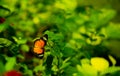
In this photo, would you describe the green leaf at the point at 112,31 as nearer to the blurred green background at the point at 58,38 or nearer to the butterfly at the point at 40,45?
the blurred green background at the point at 58,38

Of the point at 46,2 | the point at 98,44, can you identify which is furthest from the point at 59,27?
the point at 46,2

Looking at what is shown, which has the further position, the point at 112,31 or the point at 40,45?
the point at 112,31

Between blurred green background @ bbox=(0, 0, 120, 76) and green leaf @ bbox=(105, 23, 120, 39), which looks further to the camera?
green leaf @ bbox=(105, 23, 120, 39)

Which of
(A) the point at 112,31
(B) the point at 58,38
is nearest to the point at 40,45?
(B) the point at 58,38

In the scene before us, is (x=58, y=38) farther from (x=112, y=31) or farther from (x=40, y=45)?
(x=112, y=31)

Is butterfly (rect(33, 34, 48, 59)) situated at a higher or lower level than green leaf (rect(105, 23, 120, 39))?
lower

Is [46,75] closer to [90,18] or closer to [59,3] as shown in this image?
[59,3]

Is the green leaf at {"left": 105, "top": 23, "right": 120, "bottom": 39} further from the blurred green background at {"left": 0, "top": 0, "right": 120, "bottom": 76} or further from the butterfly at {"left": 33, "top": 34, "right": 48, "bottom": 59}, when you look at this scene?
the butterfly at {"left": 33, "top": 34, "right": 48, "bottom": 59}

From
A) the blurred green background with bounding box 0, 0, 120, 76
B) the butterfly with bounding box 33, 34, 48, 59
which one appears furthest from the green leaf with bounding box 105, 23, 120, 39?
the butterfly with bounding box 33, 34, 48, 59
